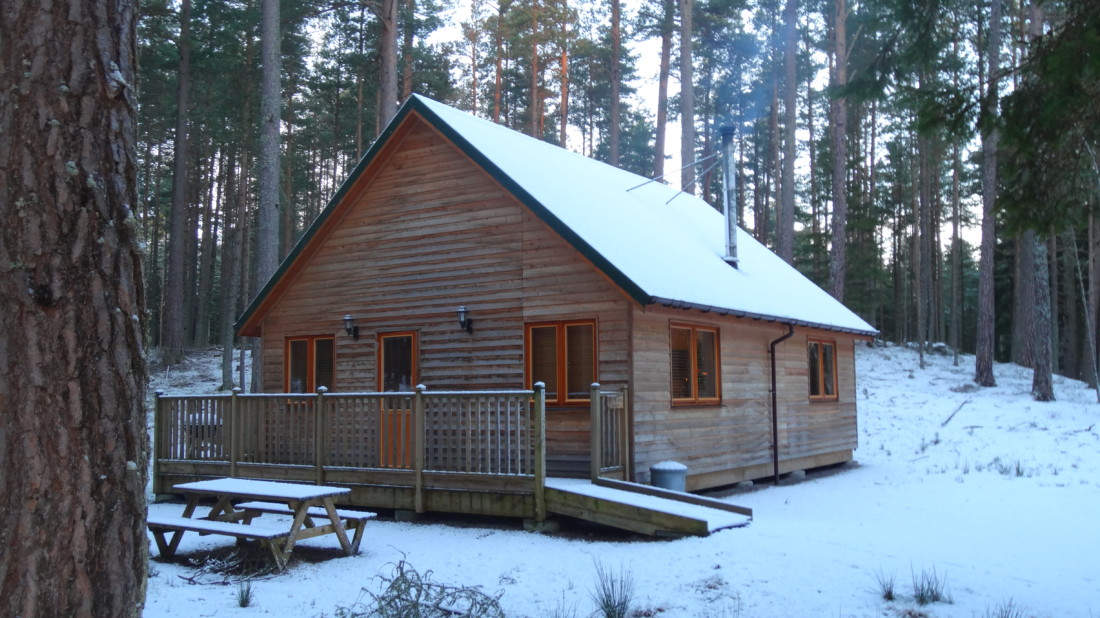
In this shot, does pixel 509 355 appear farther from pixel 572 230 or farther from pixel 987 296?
pixel 987 296

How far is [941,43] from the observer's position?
8.79 metres

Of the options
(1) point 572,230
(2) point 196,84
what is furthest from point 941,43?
(2) point 196,84

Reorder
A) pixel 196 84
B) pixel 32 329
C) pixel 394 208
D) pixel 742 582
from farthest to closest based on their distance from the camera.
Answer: pixel 196 84 < pixel 394 208 < pixel 742 582 < pixel 32 329

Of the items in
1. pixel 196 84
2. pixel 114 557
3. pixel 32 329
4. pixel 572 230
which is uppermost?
pixel 196 84

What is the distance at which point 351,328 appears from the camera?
14438mm

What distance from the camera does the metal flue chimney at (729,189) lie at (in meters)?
15.8

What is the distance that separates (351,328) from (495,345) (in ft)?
9.36

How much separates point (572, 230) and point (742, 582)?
221 inches

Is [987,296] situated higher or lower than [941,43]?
lower

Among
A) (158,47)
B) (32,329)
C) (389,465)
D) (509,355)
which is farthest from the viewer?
(158,47)

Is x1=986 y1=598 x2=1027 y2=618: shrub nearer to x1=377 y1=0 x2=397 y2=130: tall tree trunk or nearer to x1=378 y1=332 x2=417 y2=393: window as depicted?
x1=378 y1=332 x2=417 y2=393: window

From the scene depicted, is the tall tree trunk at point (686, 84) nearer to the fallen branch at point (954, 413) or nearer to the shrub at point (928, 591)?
the fallen branch at point (954, 413)

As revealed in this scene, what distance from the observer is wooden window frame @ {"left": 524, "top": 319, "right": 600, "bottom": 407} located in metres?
12.0

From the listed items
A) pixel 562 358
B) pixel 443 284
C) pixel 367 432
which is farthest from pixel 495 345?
pixel 367 432
